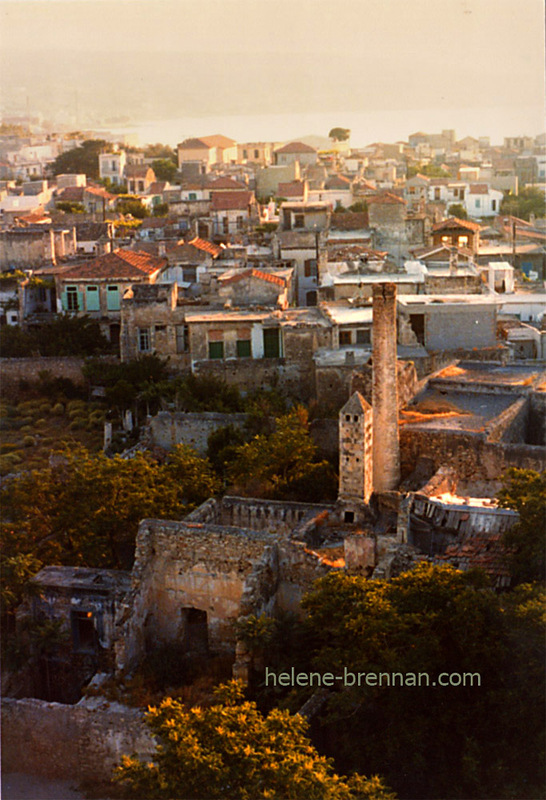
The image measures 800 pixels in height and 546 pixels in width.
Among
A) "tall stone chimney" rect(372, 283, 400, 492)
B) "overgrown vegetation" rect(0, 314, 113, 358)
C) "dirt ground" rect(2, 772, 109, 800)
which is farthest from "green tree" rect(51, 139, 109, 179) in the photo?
"dirt ground" rect(2, 772, 109, 800)

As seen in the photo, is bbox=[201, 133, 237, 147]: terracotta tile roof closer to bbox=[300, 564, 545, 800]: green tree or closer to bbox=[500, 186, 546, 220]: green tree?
bbox=[500, 186, 546, 220]: green tree

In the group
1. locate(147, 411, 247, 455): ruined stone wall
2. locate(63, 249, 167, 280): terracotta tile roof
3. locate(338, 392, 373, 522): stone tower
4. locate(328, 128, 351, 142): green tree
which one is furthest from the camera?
locate(328, 128, 351, 142): green tree

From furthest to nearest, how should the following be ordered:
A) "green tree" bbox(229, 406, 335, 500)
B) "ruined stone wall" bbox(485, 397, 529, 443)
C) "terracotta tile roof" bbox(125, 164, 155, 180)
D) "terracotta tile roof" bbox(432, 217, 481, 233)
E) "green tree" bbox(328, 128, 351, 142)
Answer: "green tree" bbox(328, 128, 351, 142) → "terracotta tile roof" bbox(125, 164, 155, 180) → "terracotta tile roof" bbox(432, 217, 481, 233) → "ruined stone wall" bbox(485, 397, 529, 443) → "green tree" bbox(229, 406, 335, 500)

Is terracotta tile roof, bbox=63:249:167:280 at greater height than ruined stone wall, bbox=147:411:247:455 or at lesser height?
greater

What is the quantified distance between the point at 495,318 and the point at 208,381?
27.2 ft

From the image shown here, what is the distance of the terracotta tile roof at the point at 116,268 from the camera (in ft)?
123

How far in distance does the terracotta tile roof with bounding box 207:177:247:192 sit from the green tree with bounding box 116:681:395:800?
49.7 meters

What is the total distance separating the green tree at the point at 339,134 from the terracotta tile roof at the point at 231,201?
33274 millimetres

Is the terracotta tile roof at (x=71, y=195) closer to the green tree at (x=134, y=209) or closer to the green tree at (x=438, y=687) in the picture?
the green tree at (x=134, y=209)

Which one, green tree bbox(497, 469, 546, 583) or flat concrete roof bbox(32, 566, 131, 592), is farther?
flat concrete roof bbox(32, 566, 131, 592)

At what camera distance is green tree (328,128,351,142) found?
8700 centimetres

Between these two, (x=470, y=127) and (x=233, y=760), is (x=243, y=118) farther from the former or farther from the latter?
(x=233, y=760)

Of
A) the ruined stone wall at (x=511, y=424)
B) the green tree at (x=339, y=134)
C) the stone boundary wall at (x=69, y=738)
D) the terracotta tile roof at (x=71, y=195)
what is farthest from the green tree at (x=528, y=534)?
the green tree at (x=339, y=134)

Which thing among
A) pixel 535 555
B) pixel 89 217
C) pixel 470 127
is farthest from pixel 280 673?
pixel 89 217
